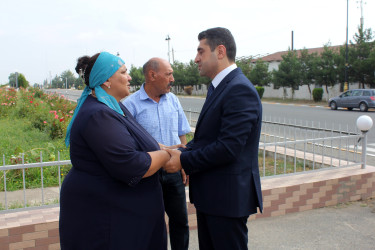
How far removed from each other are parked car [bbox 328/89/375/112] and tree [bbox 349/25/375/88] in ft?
20.7

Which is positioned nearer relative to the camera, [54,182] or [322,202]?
[322,202]

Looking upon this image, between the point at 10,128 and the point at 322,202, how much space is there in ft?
27.3

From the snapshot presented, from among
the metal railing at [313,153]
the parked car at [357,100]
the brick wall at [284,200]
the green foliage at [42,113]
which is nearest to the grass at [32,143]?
the green foliage at [42,113]

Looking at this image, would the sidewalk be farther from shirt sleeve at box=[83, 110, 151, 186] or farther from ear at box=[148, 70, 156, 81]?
shirt sleeve at box=[83, 110, 151, 186]

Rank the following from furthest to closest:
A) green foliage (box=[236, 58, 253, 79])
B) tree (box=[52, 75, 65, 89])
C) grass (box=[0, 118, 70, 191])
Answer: tree (box=[52, 75, 65, 89]) → green foliage (box=[236, 58, 253, 79]) → grass (box=[0, 118, 70, 191])

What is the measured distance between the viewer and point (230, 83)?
198 cm

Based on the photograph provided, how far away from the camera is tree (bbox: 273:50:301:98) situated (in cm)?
3141

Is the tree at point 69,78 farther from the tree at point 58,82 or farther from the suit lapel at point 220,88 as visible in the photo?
the suit lapel at point 220,88

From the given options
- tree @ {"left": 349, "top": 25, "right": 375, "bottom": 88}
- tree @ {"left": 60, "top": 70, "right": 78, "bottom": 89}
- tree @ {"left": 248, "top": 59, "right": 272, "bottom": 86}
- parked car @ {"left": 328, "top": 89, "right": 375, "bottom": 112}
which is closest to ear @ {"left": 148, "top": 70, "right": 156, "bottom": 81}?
parked car @ {"left": 328, "top": 89, "right": 375, "bottom": 112}

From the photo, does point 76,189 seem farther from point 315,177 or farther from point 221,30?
point 315,177

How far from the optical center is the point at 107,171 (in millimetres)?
1820

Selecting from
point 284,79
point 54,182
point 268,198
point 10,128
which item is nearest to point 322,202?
point 268,198

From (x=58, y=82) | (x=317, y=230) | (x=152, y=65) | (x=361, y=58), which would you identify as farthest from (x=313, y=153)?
(x=58, y=82)

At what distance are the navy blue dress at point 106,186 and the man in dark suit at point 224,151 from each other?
0.87ft
